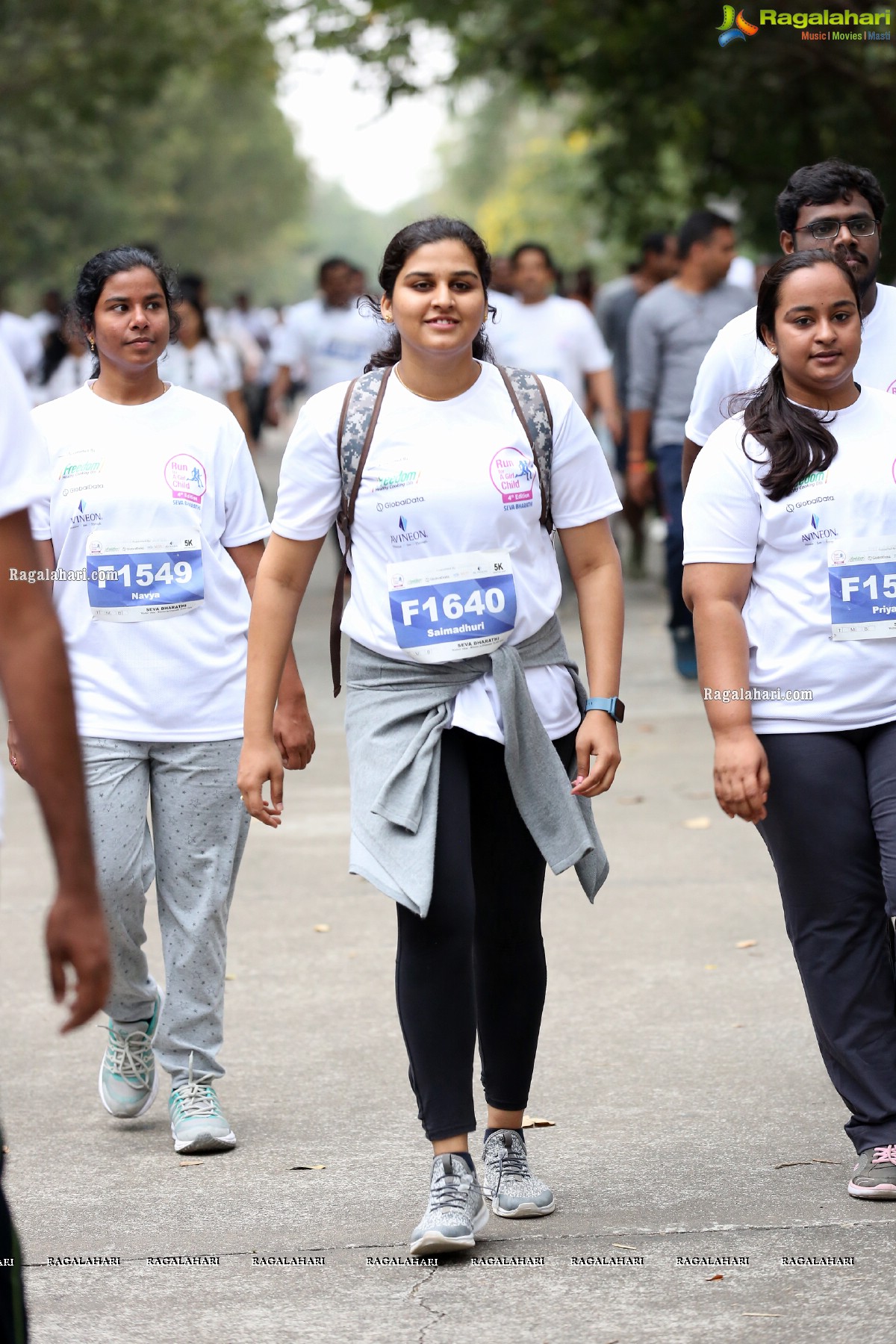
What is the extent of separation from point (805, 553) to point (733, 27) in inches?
468

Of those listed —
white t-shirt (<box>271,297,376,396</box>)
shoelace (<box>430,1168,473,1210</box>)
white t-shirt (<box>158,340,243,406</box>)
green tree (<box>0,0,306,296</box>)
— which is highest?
green tree (<box>0,0,306,296</box>)

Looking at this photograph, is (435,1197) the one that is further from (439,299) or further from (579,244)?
(579,244)

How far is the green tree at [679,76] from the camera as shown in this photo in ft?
51.4

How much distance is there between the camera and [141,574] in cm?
477

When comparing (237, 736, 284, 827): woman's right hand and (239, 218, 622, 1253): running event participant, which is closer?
(239, 218, 622, 1253): running event participant

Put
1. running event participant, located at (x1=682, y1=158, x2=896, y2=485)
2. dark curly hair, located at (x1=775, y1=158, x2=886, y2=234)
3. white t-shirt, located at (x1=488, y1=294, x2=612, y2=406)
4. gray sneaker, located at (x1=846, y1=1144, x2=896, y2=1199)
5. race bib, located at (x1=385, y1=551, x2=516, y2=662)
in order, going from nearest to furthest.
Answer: race bib, located at (x1=385, y1=551, x2=516, y2=662)
gray sneaker, located at (x1=846, y1=1144, x2=896, y2=1199)
running event participant, located at (x1=682, y1=158, x2=896, y2=485)
dark curly hair, located at (x1=775, y1=158, x2=886, y2=234)
white t-shirt, located at (x1=488, y1=294, x2=612, y2=406)

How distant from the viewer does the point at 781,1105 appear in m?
4.77

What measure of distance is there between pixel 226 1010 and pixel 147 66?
20405 mm

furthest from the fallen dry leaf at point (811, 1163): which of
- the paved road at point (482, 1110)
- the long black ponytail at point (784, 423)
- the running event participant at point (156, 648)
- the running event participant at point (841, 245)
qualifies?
the running event participant at point (841, 245)

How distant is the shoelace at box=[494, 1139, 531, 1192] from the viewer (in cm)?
415

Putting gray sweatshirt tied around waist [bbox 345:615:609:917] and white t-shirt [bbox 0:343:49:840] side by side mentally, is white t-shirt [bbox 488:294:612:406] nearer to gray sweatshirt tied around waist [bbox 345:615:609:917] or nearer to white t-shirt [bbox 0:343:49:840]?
gray sweatshirt tied around waist [bbox 345:615:609:917]

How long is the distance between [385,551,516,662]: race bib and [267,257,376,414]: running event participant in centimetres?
794

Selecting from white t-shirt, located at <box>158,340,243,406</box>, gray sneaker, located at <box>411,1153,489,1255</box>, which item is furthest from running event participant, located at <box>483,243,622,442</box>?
gray sneaker, located at <box>411,1153,489,1255</box>

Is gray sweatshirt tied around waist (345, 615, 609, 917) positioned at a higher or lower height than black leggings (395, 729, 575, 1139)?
higher
